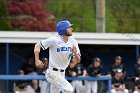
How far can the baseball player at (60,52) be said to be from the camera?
11.9 metres

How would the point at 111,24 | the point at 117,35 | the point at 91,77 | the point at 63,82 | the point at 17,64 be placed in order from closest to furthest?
the point at 63,82
the point at 91,77
the point at 117,35
the point at 17,64
the point at 111,24

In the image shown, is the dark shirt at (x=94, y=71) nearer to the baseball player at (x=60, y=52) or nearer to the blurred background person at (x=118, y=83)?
the blurred background person at (x=118, y=83)

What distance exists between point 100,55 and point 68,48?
825 centimetres

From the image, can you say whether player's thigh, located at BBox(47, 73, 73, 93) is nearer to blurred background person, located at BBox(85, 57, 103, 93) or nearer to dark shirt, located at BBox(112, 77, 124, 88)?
blurred background person, located at BBox(85, 57, 103, 93)

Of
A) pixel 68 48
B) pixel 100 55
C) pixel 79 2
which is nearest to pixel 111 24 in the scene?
pixel 79 2

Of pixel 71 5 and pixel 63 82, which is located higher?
pixel 71 5

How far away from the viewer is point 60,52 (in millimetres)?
12008

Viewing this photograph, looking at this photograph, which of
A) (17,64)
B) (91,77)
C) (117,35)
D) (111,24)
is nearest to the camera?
(91,77)

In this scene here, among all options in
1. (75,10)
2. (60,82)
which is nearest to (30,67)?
(60,82)

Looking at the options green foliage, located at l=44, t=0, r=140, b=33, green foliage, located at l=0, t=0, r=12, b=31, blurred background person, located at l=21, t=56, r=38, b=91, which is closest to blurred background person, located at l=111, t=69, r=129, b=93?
blurred background person, located at l=21, t=56, r=38, b=91

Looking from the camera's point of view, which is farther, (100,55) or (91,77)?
(100,55)

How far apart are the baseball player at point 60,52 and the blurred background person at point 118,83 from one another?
4218mm

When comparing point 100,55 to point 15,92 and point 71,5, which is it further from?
point 71,5

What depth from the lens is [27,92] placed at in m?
15.7
